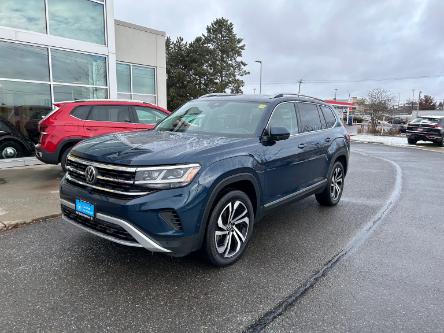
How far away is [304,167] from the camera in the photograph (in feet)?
16.0

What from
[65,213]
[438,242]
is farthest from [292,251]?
[65,213]

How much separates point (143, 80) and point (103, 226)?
12.5m

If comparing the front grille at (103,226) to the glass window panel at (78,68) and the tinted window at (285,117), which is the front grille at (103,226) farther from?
the glass window panel at (78,68)

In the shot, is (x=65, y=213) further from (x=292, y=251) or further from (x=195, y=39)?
(x=195, y=39)

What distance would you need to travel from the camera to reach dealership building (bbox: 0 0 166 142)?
31.3ft

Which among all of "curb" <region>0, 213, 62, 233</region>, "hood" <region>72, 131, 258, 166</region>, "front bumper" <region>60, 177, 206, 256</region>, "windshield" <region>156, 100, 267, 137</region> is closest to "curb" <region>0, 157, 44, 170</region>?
"curb" <region>0, 213, 62, 233</region>

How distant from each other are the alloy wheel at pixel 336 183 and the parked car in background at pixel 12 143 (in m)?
7.85

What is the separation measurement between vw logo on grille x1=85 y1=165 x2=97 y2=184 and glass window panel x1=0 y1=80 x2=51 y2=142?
7385 mm

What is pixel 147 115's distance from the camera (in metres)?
8.61

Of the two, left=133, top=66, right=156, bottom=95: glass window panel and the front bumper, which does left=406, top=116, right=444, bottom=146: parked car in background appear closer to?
left=133, top=66, right=156, bottom=95: glass window panel

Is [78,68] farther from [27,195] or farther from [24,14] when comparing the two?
[27,195]

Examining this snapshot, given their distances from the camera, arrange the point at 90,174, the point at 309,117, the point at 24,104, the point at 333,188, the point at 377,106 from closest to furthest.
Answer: the point at 90,174 < the point at 309,117 < the point at 333,188 < the point at 24,104 < the point at 377,106

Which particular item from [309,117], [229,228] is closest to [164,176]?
[229,228]

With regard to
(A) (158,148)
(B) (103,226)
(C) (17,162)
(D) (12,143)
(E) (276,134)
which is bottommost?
(C) (17,162)
